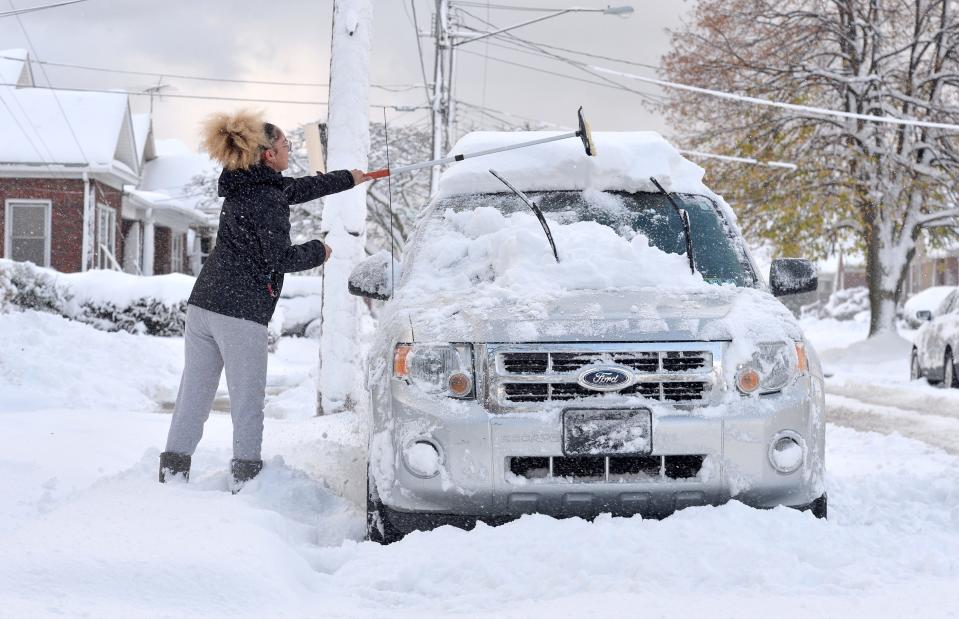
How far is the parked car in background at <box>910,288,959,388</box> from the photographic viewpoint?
14.5m

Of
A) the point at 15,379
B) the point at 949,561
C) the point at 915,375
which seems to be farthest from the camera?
the point at 915,375

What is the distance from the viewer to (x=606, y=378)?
13.2 ft

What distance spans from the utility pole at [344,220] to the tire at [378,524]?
538 centimetres

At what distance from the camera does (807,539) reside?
3826 millimetres

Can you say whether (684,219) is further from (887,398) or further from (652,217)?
(887,398)

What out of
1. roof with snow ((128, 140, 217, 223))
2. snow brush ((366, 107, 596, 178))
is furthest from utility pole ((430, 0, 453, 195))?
snow brush ((366, 107, 596, 178))

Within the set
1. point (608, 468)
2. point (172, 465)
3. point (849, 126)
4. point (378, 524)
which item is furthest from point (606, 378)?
point (849, 126)

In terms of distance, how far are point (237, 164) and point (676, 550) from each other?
2.88 metres

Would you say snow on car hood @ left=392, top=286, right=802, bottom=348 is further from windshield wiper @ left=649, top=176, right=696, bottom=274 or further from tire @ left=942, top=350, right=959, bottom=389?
tire @ left=942, top=350, right=959, bottom=389

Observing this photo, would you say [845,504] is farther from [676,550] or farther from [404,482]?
[404,482]

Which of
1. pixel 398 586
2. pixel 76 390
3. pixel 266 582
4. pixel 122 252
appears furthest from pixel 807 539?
pixel 122 252

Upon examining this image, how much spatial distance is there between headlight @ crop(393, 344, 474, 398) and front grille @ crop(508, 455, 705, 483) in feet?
1.13

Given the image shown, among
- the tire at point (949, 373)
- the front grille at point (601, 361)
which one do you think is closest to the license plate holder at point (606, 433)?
the front grille at point (601, 361)

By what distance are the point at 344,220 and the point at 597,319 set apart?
227 inches
